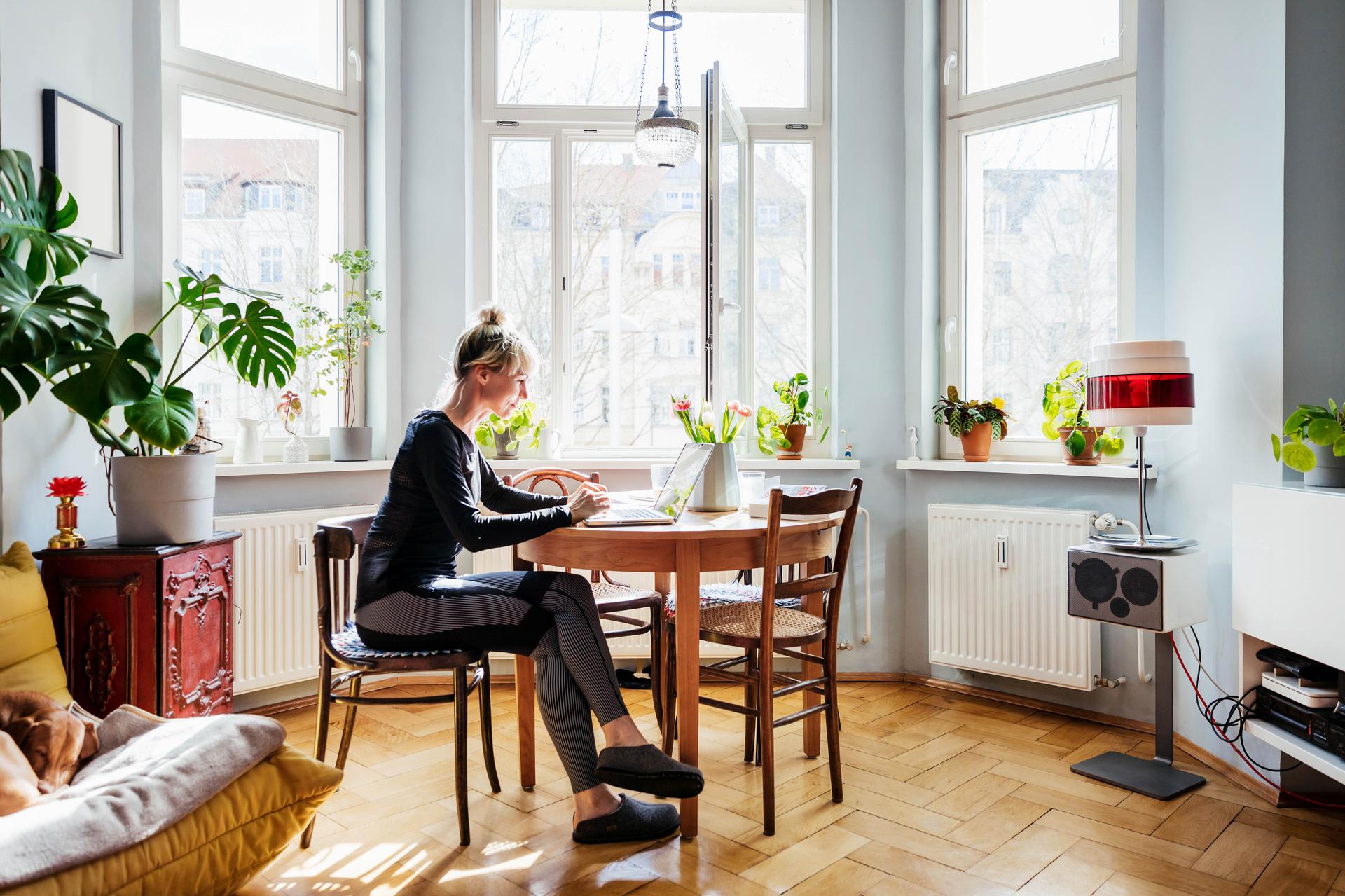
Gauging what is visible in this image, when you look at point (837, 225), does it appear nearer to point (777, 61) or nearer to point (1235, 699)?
point (777, 61)

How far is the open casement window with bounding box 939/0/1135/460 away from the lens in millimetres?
3189

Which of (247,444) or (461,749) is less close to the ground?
(247,444)

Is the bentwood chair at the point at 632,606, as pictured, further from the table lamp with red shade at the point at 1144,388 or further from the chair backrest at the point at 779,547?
the table lamp with red shade at the point at 1144,388

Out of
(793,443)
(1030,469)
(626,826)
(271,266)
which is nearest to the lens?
(626,826)

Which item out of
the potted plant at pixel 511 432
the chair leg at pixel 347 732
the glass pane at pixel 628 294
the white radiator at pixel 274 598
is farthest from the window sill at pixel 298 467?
the chair leg at pixel 347 732

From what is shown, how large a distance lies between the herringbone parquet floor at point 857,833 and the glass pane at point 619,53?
2573 mm

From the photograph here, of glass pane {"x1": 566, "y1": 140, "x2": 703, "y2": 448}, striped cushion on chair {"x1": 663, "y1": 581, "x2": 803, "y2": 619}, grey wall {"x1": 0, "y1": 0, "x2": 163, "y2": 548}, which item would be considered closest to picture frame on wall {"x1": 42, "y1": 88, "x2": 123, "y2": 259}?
grey wall {"x1": 0, "y1": 0, "x2": 163, "y2": 548}

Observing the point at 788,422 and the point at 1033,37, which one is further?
the point at 788,422

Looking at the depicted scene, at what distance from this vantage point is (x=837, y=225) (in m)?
3.58

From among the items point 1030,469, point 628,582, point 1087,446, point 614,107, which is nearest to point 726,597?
point 628,582

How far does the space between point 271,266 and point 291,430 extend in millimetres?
647

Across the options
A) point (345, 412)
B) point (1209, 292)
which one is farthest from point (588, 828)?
point (1209, 292)

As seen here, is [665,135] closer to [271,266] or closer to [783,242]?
[783,242]

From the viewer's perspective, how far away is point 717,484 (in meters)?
2.49
